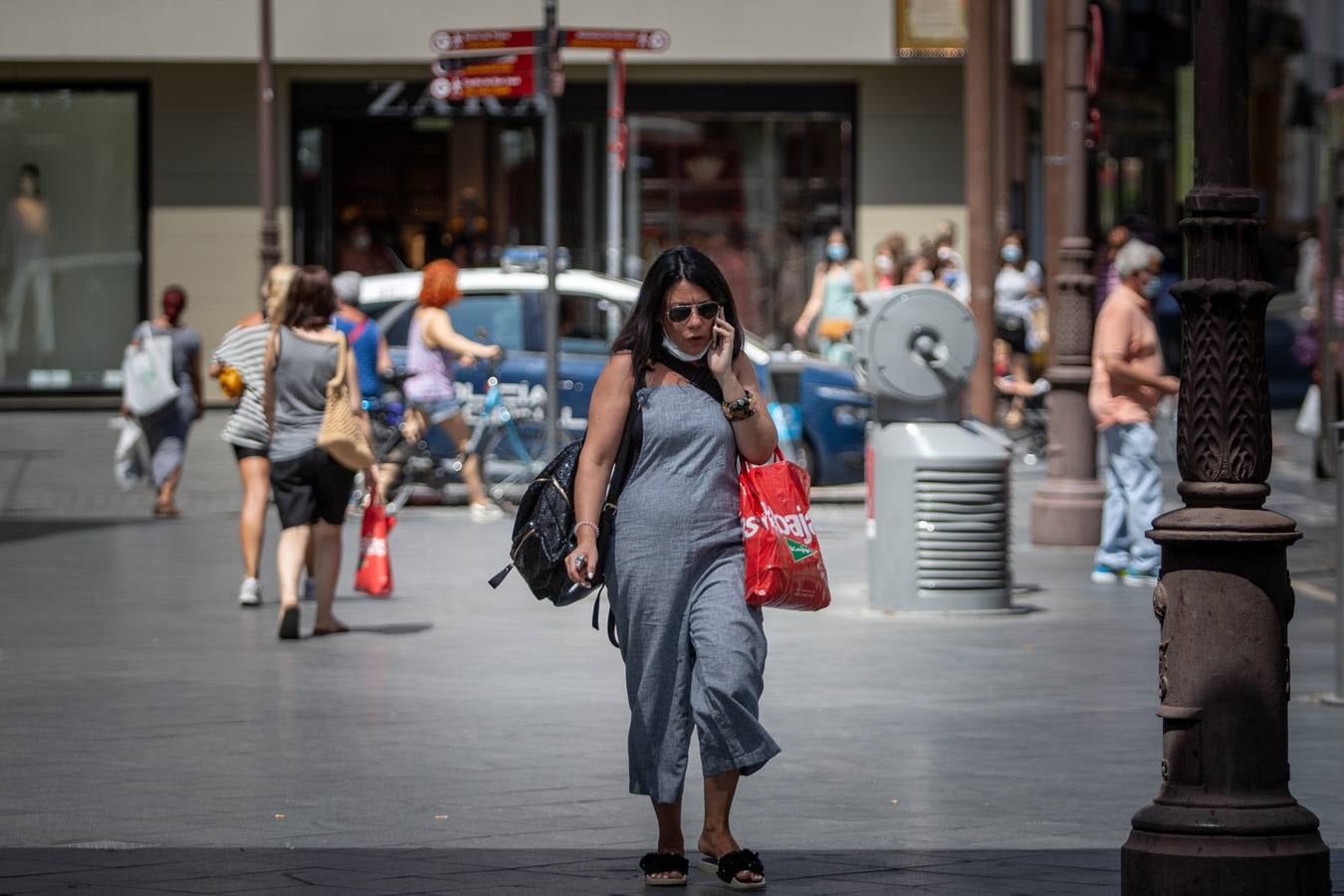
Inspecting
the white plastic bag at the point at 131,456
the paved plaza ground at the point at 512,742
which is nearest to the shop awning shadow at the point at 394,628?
the paved plaza ground at the point at 512,742

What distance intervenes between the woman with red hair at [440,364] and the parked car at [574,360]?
0.49m

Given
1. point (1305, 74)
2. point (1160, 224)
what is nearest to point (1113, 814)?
point (1160, 224)

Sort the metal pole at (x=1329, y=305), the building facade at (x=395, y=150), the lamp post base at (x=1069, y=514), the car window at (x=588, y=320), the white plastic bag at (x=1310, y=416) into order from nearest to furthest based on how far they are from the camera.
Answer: the lamp post base at (x=1069, y=514), the car window at (x=588, y=320), the metal pole at (x=1329, y=305), the white plastic bag at (x=1310, y=416), the building facade at (x=395, y=150)

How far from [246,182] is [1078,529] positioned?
54.2 feet

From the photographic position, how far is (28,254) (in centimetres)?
2992

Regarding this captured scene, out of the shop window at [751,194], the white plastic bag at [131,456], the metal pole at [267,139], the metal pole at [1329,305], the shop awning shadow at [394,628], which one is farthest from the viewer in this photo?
the shop window at [751,194]

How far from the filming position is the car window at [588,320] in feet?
62.8

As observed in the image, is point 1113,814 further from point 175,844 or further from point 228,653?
point 228,653

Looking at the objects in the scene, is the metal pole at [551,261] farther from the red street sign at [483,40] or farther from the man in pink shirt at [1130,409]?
the man in pink shirt at [1130,409]

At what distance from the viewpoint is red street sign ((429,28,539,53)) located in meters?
17.7

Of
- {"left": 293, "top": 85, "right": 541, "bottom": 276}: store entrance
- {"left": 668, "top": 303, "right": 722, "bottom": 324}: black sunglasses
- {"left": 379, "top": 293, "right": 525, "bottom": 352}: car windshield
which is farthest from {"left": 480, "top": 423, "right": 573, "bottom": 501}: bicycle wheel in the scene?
{"left": 293, "top": 85, "right": 541, "bottom": 276}: store entrance

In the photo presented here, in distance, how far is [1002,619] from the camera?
11914 mm

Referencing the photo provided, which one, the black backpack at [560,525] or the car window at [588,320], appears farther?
the car window at [588,320]

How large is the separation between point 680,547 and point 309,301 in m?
5.21
